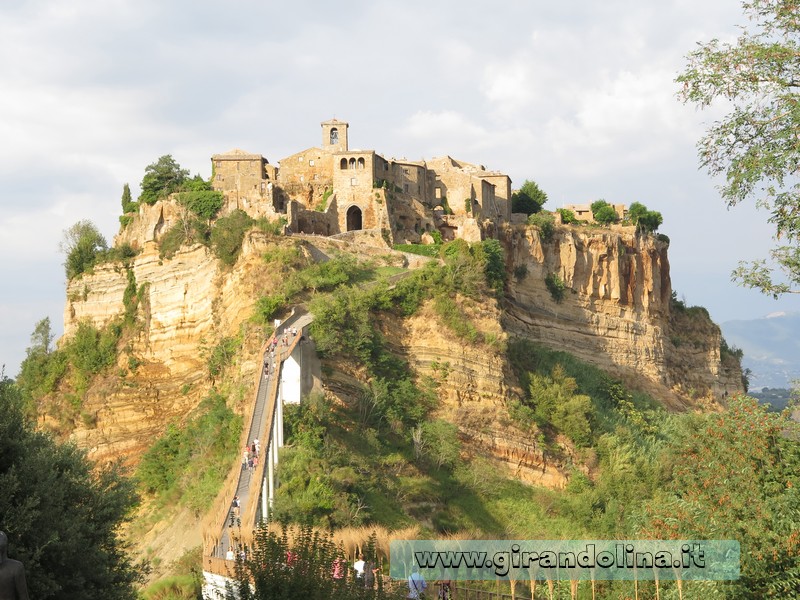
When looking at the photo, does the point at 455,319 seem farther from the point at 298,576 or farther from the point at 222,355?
the point at 298,576

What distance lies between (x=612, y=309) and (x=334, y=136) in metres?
19.3

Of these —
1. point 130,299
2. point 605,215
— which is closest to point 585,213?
point 605,215

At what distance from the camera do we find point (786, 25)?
45.0 ft

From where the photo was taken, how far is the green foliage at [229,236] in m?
43.9

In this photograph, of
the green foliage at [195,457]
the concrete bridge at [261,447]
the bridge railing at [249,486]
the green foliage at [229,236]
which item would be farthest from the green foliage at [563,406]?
the green foliage at [229,236]

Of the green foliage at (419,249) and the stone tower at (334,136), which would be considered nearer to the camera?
the green foliage at (419,249)

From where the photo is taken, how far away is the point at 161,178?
52406 millimetres

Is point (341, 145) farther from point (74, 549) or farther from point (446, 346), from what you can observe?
point (74, 549)

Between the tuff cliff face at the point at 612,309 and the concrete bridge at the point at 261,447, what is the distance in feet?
55.7

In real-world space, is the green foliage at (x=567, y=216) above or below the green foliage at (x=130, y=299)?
above

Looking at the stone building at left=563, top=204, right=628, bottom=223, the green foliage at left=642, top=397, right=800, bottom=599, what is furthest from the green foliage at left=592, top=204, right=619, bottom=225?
the green foliage at left=642, top=397, right=800, bottom=599

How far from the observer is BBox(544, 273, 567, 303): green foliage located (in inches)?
2232

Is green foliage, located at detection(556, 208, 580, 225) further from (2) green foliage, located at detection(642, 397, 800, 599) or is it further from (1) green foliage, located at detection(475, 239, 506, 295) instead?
(2) green foliage, located at detection(642, 397, 800, 599)

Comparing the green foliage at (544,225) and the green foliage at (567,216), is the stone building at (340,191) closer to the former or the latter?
the green foliage at (544,225)
